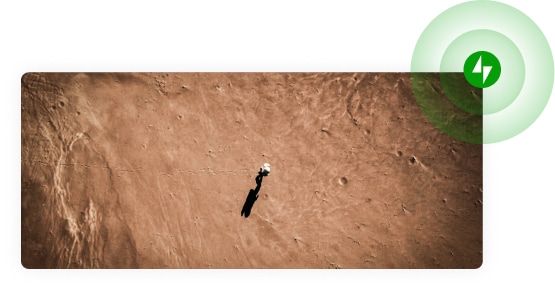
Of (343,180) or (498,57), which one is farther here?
(343,180)

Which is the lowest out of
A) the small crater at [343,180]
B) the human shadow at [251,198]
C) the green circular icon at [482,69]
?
the human shadow at [251,198]

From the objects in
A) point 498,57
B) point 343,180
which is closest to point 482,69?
point 498,57

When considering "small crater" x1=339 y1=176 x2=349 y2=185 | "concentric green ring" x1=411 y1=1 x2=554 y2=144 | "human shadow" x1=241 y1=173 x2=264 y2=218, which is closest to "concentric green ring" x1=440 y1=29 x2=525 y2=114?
"concentric green ring" x1=411 y1=1 x2=554 y2=144

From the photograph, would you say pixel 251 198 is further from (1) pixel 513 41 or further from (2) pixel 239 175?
(1) pixel 513 41

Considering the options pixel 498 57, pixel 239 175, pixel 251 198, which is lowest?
pixel 251 198

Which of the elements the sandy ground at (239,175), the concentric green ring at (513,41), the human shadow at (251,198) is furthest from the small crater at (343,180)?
the concentric green ring at (513,41)

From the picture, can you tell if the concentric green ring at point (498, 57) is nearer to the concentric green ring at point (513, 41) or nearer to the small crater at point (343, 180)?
the concentric green ring at point (513, 41)
